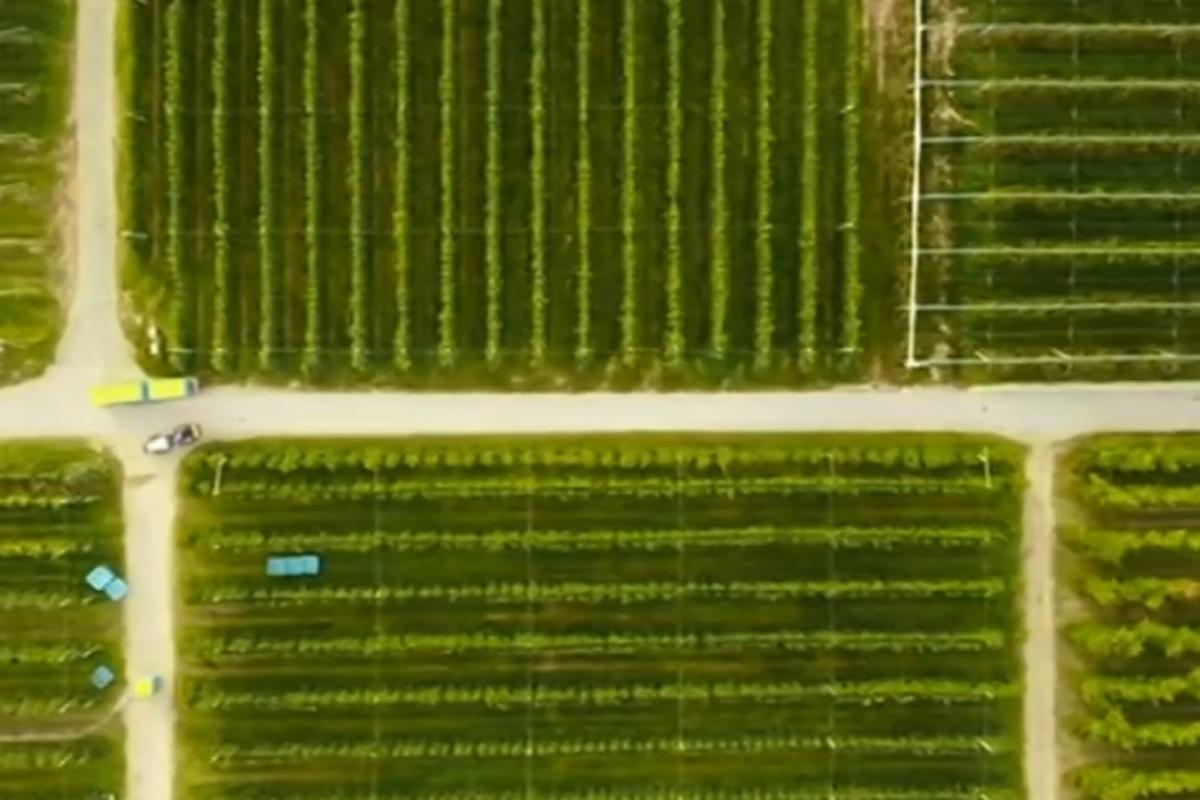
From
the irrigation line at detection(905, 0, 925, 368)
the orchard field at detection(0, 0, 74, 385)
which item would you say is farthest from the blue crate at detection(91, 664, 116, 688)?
the irrigation line at detection(905, 0, 925, 368)

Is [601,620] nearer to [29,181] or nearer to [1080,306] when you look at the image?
[1080,306]

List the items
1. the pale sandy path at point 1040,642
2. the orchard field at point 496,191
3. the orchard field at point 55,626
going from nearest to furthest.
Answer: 1. the orchard field at point 55,626
2. the orchard field at point 496,191
3. the pale sandy path at point 1040,642

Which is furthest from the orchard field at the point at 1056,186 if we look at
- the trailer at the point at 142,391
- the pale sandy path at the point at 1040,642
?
the trailer at the point at 142,391

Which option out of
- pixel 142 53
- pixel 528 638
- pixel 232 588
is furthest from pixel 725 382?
pixel 142 53

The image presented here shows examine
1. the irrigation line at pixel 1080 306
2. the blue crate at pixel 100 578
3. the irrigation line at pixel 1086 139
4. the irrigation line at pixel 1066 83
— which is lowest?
the blue crate at pixel 100 578

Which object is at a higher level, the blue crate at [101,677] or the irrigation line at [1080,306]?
the irrigation line at [1080,306]

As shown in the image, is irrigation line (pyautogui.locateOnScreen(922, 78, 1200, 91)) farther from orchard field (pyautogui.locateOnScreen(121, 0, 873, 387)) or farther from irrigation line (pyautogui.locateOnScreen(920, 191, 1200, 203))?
irrigation line (pyautogui.locateOnScreen(920, 191, 1200, 203))

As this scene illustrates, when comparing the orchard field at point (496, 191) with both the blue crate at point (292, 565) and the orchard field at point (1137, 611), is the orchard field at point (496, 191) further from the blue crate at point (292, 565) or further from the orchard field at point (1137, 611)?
the orchard field at point (1137, 611)
